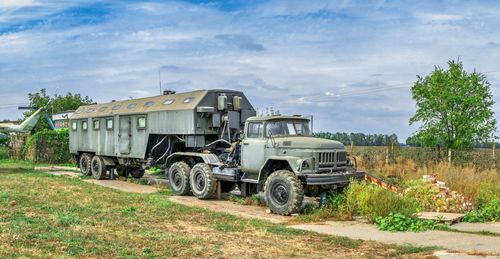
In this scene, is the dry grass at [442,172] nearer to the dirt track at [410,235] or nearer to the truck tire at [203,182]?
the dirt track at [410,235]

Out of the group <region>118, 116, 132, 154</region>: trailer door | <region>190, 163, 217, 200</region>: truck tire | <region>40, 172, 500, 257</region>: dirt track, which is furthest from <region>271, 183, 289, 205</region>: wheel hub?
<region>118, 116, 132, 154</region>: trailer door

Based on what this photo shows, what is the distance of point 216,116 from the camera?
17.9m

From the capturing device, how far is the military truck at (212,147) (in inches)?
532

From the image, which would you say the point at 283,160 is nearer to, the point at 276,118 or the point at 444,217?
the point at 276,118

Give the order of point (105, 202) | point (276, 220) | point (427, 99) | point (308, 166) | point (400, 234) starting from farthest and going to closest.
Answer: point (427, 99)
point (105, 202)
point (308, 166)
point (276, 220)
point (400, 234)

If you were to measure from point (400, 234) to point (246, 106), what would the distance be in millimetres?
8876

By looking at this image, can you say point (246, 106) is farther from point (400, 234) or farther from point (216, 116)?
point (400, 234)

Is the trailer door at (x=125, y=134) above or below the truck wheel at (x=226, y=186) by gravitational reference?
above

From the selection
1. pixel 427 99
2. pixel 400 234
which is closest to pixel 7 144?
pixel 427 99

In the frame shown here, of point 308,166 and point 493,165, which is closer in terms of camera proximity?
point 308,166

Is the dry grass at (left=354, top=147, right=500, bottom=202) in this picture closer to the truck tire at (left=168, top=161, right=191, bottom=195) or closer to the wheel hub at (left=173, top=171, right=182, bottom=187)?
the truck tire at (left=168, top=161, right=191, bottom=195)

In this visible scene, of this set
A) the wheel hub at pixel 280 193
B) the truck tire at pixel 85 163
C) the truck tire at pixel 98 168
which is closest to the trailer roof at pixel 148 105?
the truck tire at pixel 85 163

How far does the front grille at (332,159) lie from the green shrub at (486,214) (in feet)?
10.8

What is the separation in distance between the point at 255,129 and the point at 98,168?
37.5 feet
